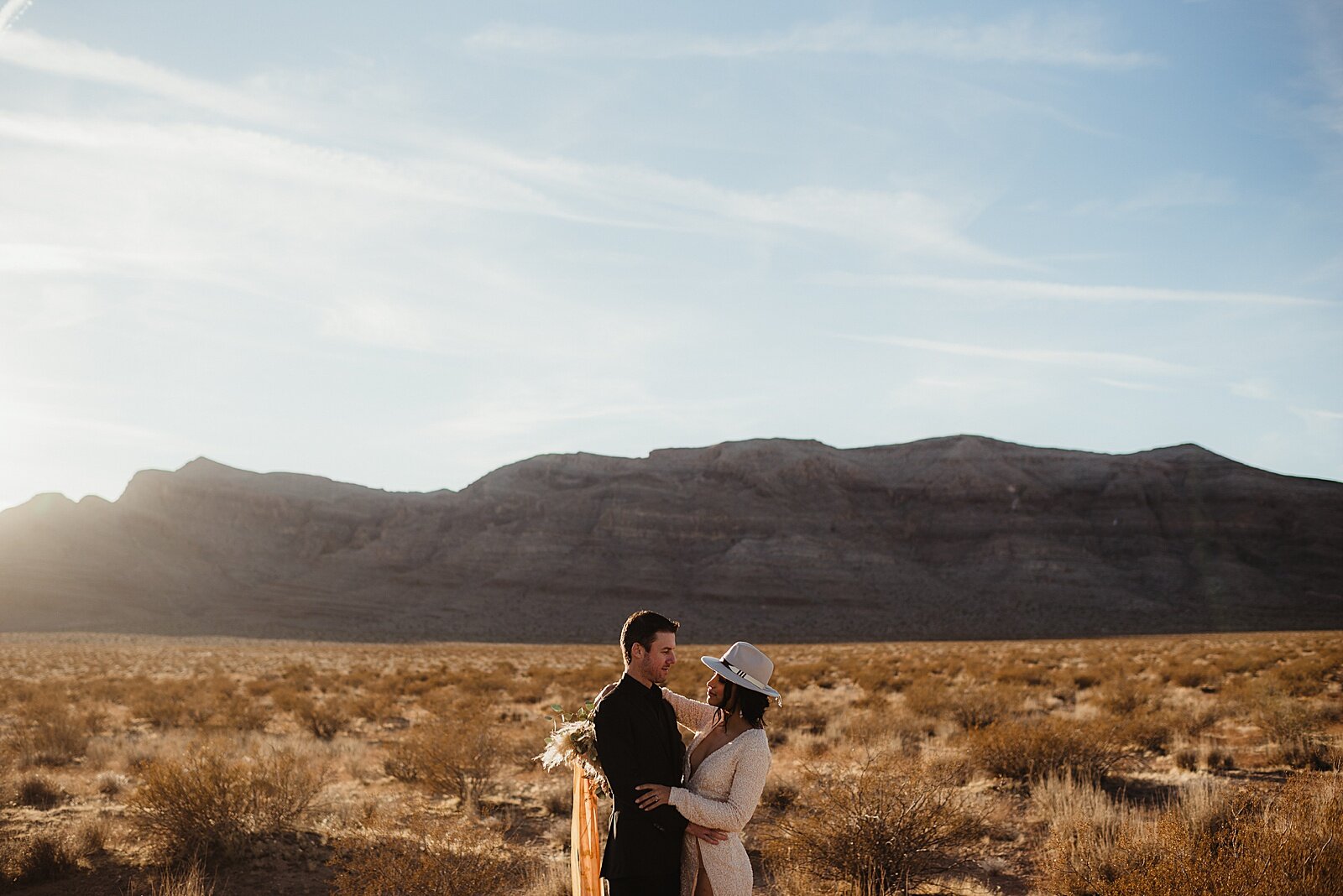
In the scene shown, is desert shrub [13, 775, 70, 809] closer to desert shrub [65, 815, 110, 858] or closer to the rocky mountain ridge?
desert shrub [65, 815, 110, 858]

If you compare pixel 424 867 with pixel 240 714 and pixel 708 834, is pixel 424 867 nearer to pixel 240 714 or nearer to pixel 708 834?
pixel 708 834

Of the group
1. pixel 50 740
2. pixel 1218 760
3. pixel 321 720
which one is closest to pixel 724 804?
pixel 1218 760

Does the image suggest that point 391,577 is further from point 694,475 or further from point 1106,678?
point 1106,678

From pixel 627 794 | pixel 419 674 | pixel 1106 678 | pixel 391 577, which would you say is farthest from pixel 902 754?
pixel 391 577

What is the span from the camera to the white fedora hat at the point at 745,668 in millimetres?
3561

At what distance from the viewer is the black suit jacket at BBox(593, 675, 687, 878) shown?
3.51m

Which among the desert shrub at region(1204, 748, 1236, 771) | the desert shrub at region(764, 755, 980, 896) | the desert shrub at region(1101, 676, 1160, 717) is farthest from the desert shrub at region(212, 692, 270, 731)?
the desert shrub at region(1101, 676, 1160, 717)

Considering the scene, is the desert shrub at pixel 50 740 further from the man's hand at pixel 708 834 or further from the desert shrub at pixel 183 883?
the man's hand at pixel 708 834

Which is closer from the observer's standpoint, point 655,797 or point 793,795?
point 655,797

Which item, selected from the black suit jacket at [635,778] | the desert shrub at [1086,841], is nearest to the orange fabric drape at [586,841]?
the black suit jacket at [635,778]

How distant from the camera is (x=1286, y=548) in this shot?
268ft

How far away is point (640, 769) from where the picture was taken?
11.5ft

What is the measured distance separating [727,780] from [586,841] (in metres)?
0.77

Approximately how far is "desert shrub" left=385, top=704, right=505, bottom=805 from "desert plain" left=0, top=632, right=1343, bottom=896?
0.03m
